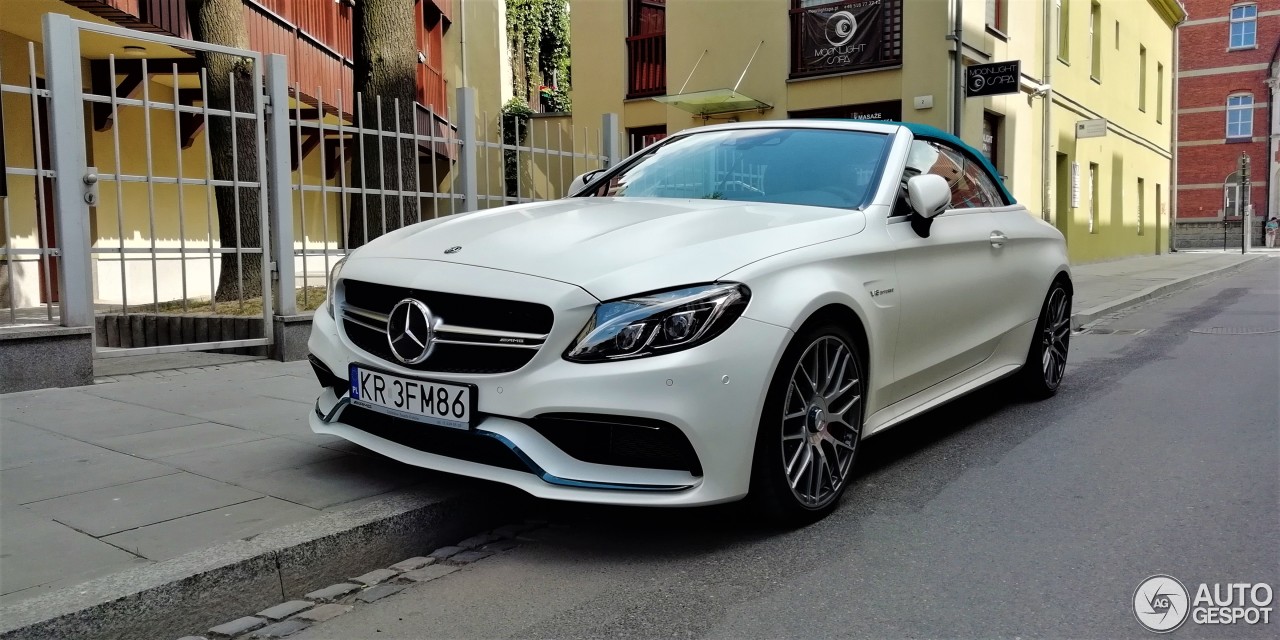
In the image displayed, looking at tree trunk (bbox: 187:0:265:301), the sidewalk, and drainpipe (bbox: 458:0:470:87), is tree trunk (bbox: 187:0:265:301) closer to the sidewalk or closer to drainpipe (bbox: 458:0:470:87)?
the sidewalk

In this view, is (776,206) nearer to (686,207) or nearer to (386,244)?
(686,207)

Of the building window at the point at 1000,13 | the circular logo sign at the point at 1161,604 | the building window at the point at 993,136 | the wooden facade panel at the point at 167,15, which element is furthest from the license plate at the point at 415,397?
the building window at the point at 1000,13

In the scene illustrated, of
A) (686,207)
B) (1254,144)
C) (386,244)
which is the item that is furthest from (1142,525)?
(1254,144)

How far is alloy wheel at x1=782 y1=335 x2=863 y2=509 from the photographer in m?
3.58

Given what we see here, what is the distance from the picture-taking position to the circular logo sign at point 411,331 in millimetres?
3465

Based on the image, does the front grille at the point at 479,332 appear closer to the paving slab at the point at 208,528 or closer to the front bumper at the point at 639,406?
the front bumper at the point at 639,406

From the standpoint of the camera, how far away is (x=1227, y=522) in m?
3.74

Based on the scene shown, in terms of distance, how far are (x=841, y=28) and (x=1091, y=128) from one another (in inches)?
281

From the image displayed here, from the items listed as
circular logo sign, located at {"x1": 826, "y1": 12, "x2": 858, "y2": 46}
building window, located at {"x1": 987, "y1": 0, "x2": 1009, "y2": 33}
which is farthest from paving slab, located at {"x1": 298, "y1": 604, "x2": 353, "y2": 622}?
building window, located at {"x1": 987, "y1": 0, "x2": 1009, "y2": 33}

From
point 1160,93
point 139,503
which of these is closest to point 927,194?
point 139,503

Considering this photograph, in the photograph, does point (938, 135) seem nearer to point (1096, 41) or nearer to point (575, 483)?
point (575, 483)

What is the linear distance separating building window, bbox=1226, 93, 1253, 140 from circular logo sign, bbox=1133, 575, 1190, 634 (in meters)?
57.1

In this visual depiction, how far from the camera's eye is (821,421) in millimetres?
3705

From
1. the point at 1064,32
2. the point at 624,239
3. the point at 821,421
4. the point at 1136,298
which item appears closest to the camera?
the point at 624,239
